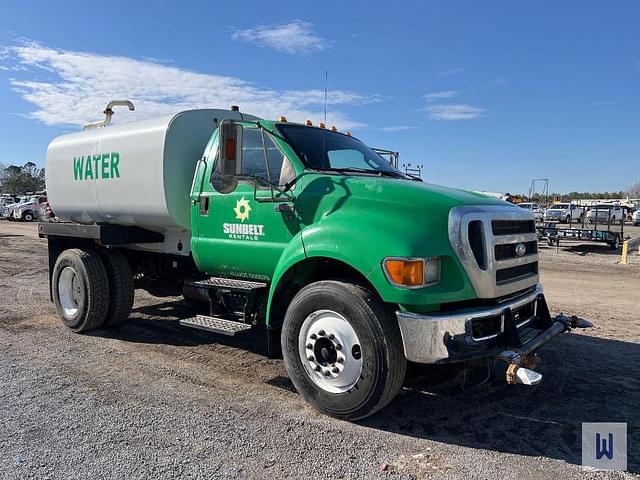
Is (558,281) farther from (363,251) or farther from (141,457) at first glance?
(141,457)

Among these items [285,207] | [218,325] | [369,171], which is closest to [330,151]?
[369,171]

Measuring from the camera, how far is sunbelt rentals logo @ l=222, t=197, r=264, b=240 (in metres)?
4.98

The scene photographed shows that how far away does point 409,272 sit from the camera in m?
3.71

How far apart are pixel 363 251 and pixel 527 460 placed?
1.77 metres

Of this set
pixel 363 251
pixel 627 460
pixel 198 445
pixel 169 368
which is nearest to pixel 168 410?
pixel 198 445

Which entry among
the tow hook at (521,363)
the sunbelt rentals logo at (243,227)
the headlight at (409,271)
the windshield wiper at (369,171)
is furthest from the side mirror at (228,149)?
the tow hook at (521,363)

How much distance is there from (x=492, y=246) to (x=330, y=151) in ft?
6.26

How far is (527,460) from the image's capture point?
349 cm

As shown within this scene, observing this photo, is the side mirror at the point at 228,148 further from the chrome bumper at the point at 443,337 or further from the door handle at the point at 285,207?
the chrome bumper at the point at 443,337

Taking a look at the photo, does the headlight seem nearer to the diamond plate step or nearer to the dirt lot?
the dirt lot

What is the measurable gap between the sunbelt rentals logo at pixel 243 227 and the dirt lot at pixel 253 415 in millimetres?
1347

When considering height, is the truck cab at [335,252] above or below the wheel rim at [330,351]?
above

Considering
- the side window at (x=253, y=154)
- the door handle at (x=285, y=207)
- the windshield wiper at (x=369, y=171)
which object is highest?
the side window at (x=253, y=154)

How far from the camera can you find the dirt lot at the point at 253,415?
340 centimetres
